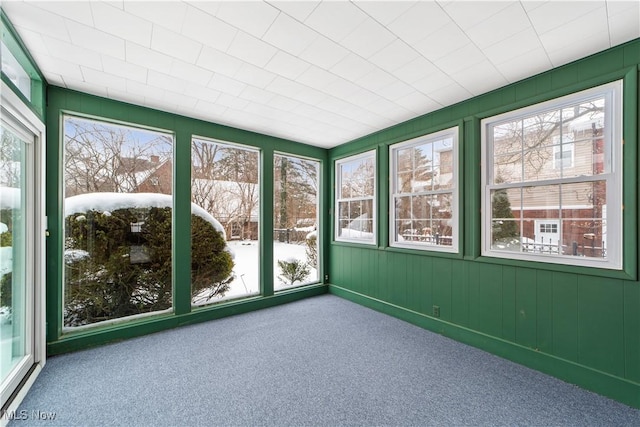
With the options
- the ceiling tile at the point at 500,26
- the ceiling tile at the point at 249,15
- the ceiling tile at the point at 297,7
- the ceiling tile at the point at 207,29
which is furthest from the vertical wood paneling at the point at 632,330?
the ceiling tile at the point at 207,29

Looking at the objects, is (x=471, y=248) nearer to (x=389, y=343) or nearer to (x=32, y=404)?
(x=389, y=343)

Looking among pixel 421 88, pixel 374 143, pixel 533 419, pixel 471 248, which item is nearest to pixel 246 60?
pixel 421 88

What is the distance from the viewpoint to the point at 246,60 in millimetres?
2158

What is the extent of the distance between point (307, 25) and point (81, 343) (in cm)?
358

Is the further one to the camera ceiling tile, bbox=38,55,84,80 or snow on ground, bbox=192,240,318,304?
snow on ground, bbox=192,240,318,304

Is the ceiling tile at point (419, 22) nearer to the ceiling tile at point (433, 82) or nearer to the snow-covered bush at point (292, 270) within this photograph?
the ceiling tile at point (433, 82)

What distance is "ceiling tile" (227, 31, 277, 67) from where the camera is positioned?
6.24 feet

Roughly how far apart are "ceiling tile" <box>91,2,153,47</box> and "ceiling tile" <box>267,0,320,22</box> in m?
0.90

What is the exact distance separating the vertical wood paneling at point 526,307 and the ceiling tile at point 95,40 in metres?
3.85

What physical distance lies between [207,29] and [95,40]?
2.82 ft

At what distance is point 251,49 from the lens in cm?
202

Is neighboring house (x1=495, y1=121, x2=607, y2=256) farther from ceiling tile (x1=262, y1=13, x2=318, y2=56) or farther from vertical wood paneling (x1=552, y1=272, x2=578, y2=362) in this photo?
ceiling tile (x1=262, y1=13, x2=318, y2=56)

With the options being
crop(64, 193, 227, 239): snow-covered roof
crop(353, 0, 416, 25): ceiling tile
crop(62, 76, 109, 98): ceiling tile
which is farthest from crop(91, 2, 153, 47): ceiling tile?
crop(64, 193, 227, 239): snow-covered roof

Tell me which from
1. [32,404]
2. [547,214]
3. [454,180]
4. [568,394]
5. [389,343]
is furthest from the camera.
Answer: [454,180]
